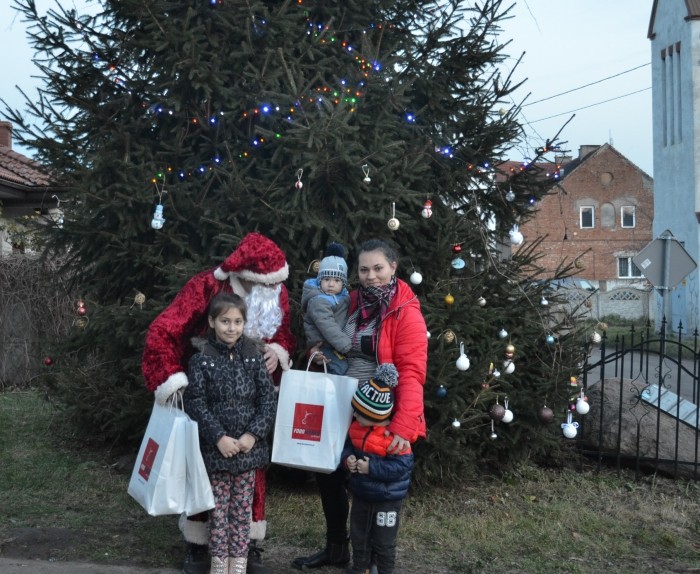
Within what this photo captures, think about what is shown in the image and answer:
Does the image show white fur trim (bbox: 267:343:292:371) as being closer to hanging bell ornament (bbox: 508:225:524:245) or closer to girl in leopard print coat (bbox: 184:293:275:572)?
girl in leopard print coat (bbox: 184:293:275:572)

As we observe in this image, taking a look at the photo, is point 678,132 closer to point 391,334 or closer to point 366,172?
point 366,172

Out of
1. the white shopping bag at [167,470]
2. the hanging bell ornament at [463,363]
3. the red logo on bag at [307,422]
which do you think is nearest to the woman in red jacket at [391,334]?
the red logo on bag at [307,422]

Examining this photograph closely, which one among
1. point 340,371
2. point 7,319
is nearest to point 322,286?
point 340,371

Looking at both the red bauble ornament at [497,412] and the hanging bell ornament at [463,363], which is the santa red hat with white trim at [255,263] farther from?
the red bauble ornament at [497,412]

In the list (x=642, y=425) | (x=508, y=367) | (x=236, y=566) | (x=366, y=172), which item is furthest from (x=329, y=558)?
(x=642, y=425)

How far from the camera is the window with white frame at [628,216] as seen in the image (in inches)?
1901

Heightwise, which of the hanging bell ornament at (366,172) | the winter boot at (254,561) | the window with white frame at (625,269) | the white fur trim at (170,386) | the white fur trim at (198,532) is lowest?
the winter boot at (254,561)

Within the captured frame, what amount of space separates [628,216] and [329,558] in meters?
47.0

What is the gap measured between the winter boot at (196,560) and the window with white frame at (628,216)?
47011mm

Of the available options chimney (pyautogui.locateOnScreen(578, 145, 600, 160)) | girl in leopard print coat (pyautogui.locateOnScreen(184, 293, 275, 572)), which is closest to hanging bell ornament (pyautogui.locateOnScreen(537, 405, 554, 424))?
girl in leopard print coat (pyautogui.locateOnScreen(184, 293, 275, 572))

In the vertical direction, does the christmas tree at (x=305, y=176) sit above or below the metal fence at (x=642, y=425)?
above

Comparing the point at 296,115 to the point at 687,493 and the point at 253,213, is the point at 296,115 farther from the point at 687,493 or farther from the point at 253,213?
the point at 687,493

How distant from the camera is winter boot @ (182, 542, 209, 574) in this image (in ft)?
15.3

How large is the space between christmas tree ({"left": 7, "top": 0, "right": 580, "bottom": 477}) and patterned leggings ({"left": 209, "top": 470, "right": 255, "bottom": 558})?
1644 mm
